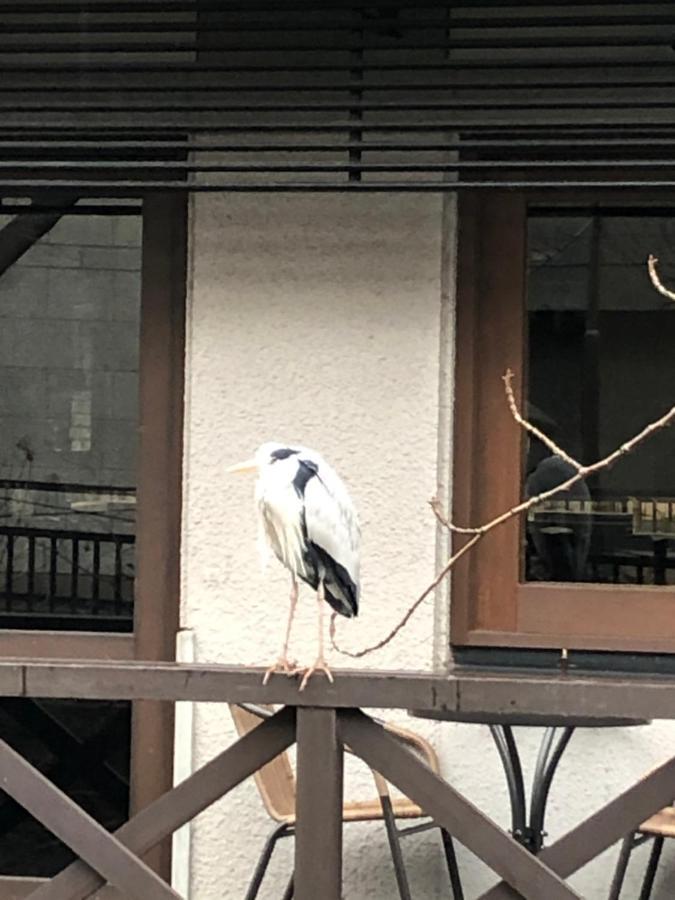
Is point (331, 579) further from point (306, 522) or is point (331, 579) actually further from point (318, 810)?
point (318, 810)

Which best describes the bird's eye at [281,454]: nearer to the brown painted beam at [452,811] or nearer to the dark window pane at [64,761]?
the brown painted beam at [452,811]

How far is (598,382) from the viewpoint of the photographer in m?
3.51

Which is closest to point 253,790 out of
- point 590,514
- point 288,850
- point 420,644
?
point 288,850

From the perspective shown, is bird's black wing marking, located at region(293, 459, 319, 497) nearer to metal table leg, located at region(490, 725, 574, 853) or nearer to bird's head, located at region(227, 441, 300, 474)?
bird's head, located at region(227, 441, 300, 474)

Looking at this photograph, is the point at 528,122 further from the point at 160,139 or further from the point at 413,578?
the point at 413,578

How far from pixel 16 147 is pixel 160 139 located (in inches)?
15.0

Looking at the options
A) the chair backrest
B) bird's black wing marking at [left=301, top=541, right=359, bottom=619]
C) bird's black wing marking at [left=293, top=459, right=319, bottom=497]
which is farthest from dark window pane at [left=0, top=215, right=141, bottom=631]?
bird's black wing marking at [left=293, top=459, right=319, bottom=497]

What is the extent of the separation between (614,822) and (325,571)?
2.28ft

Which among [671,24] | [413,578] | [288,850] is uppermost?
[671,24]

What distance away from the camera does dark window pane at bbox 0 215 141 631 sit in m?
3.61

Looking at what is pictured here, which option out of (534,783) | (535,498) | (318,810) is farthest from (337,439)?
(318,810)

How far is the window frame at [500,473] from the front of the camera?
341cm

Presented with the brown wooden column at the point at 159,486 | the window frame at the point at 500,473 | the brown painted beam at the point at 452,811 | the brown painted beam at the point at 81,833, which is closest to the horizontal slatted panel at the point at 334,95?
the window frame at the point at 500,473

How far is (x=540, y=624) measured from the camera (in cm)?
343
